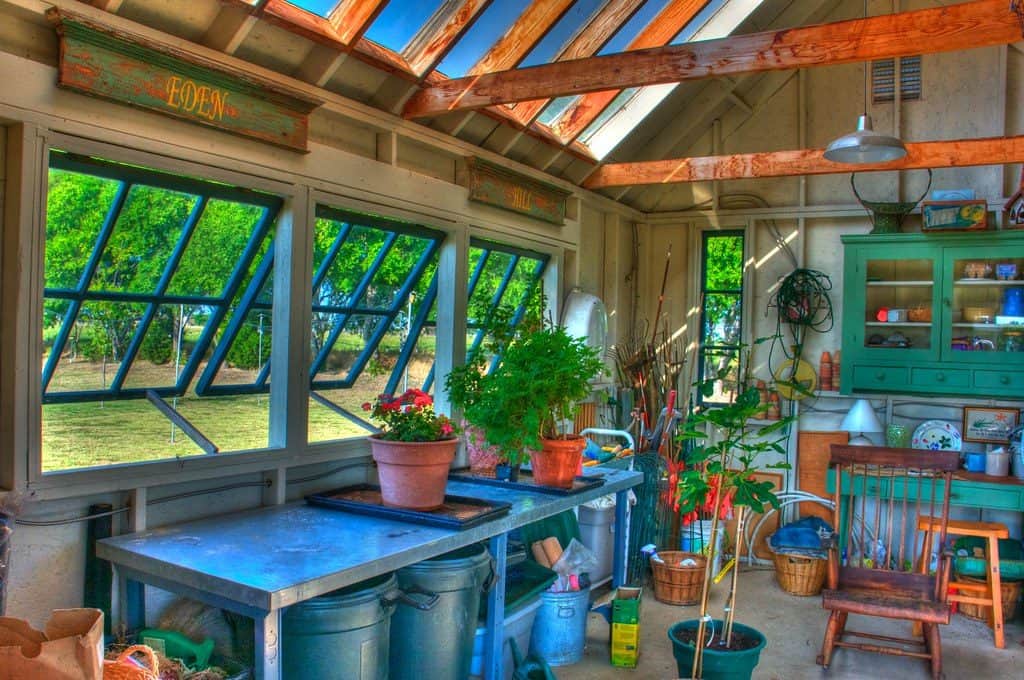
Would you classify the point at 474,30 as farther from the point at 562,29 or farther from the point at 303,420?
the point at 303,420

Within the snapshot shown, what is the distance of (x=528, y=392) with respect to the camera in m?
3.88

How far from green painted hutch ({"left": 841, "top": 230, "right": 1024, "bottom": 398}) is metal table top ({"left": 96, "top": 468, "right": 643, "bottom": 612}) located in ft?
12.2

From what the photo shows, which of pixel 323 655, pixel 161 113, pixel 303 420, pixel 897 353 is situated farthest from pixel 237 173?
pixel 897 353

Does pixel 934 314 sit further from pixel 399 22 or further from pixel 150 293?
pixel 150 293

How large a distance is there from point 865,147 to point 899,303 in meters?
2.81

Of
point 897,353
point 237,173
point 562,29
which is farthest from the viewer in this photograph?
point 897,353

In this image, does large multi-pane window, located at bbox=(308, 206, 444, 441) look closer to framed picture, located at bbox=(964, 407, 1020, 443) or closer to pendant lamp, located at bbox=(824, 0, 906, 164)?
pendant lamp, located at bbox=(824, 0, 906, 164)

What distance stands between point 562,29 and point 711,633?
3435mm

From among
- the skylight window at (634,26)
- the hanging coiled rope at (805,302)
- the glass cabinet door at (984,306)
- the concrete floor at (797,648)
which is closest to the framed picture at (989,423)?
the glass cabinet door at (984,306)

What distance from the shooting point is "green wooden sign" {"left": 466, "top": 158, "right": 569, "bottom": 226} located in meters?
5.06

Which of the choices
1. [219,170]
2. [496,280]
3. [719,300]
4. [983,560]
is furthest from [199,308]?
[983,560]

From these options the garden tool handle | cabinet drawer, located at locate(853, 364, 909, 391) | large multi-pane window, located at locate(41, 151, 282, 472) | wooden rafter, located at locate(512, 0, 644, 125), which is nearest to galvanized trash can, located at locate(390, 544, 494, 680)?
the garden tool handle

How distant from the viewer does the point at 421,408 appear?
371 centimetres

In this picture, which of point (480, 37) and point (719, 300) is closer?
point (480, 37)
